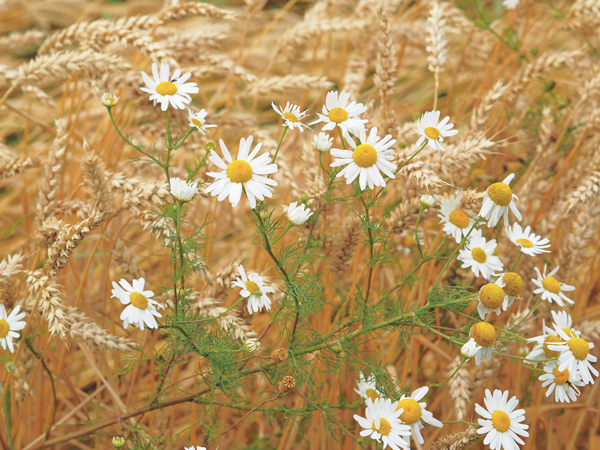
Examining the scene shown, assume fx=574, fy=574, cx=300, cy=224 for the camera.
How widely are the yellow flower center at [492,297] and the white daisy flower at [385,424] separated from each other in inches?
9.7

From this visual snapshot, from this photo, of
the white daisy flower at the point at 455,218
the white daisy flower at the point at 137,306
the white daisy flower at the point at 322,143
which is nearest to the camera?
the white daisy flower at the point at 137,306

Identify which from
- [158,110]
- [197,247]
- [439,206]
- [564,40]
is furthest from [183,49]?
[564,40]

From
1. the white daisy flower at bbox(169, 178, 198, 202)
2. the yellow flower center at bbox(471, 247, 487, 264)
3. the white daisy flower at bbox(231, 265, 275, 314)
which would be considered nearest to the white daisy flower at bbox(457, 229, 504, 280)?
the yellow flower center at bbox(471, 247, 487, 264)

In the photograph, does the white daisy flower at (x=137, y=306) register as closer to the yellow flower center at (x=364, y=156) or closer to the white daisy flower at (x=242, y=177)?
the white daisy flower at (x=242, y=177)

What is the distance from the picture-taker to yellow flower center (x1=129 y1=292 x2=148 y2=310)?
39.9 inches

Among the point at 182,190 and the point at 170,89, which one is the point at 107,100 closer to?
the point at 170,89

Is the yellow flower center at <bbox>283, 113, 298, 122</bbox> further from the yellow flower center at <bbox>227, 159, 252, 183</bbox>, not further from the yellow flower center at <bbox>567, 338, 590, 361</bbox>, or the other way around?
the yellow flower center at <bbox>567, 338, 590, 361</bbox>

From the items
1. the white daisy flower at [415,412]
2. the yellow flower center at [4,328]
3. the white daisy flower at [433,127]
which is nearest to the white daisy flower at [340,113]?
the white daisy flower at [433,127]

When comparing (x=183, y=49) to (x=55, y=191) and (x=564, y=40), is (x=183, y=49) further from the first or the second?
(x=564, y=40)

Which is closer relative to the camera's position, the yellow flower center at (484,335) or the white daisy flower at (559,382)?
the yellow flower center at (484,335)

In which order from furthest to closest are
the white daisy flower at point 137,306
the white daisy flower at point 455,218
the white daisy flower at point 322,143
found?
the white daisy flower at point 455,218
the white daisy flower at point 322,143
the white daisy flower at point 137,306

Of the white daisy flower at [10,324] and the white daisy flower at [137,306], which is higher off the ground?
the white daisy flower at [137,306]

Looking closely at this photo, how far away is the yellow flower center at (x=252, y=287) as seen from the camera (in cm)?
111

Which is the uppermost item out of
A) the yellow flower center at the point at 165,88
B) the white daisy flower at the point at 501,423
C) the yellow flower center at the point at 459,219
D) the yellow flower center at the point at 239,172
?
the yellow flower center at the point at 165,88
